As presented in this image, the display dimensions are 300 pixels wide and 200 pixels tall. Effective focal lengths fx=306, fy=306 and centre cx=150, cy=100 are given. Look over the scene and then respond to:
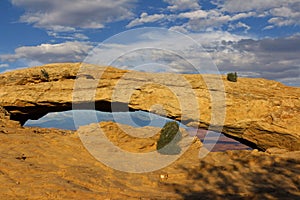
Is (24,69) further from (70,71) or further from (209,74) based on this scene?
(209,74)

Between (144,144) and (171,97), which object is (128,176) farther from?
(171,97)

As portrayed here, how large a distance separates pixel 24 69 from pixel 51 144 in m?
10.2

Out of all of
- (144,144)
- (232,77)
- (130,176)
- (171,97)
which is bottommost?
(130,176)

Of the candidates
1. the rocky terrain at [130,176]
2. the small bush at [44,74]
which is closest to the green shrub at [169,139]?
the rocky terrain at [130,176]

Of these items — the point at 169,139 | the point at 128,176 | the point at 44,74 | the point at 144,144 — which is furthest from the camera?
the point at 44,74

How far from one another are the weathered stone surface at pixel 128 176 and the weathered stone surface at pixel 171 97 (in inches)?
127

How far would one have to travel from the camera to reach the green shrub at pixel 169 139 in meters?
19.8

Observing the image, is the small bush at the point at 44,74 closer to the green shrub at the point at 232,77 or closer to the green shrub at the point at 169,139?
the green shrub at the point at 169,139

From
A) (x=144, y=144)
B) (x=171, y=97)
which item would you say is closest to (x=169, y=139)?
(x=144, y=144)

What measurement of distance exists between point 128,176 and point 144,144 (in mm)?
8185

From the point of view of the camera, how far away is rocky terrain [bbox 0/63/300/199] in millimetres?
10617

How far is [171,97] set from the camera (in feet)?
70.4

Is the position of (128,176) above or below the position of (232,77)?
below

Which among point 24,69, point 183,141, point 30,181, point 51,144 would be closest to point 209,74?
point 183,141
